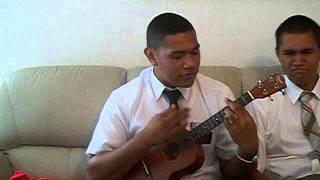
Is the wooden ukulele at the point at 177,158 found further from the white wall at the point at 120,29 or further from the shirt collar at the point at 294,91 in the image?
the white wall at the point at 120,29

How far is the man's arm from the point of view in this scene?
1568 millimetres

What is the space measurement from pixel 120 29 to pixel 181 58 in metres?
0.64

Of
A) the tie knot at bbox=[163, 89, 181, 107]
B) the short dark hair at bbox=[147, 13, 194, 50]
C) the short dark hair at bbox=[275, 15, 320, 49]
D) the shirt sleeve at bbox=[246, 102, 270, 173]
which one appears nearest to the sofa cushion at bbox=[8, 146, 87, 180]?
the tie knot at bbox=[163, 89, 181, 107]

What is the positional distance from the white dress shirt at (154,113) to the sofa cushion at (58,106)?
20 cm

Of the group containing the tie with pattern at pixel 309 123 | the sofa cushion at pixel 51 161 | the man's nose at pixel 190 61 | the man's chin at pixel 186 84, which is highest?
the man's nose at pixel 190 61

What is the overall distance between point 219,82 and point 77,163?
0.72 m

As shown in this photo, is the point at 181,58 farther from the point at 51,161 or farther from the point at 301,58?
the point at 51,161

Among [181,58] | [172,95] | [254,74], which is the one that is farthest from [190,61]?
[254,74]

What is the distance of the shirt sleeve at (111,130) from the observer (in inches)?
66.6

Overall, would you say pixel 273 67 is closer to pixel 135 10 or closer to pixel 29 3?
pixel 135 10

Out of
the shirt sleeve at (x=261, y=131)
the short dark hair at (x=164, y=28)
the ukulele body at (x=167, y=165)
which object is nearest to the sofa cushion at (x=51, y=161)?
the ukulele body at (x=167, y=165)

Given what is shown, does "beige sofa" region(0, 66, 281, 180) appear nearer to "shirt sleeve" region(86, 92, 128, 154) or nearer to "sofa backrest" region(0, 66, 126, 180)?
"sofa backrest" region(0, 66, 126, 180)

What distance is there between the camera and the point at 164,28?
5.61 ft

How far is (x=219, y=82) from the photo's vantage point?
72.4 inches
